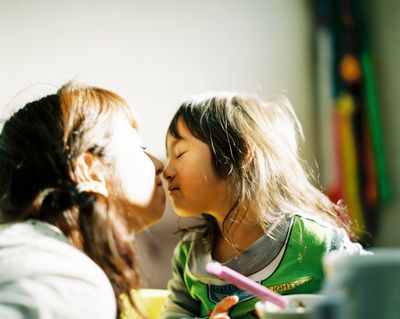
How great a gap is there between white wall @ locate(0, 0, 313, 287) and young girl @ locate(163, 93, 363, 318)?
9.3 inches

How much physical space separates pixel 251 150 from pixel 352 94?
90cm

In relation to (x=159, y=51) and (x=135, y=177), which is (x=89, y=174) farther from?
(x=159, y=51)

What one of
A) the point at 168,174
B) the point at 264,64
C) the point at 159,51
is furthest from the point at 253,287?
the point at 264,64

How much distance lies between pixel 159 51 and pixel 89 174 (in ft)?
2.80

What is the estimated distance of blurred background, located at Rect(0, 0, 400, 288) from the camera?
1.42m

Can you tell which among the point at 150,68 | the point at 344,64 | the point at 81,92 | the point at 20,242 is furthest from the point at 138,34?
the point at 20,242

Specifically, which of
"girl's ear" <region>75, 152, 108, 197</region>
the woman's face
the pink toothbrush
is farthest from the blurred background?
the pink toothbrush

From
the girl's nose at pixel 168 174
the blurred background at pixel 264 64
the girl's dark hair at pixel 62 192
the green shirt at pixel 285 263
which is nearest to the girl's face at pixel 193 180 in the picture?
the girl's nose at pixel 168 174

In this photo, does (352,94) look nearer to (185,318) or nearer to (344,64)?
(344,64)

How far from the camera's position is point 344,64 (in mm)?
1720

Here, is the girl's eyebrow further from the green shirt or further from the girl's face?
the green shirt

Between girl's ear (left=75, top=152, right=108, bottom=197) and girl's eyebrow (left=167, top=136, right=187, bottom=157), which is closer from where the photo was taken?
girl's ear (left=75, top=152, right=108, bottom=197)

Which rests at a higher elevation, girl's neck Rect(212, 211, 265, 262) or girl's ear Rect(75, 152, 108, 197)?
girl's ear Rect(75, 152, 108, 197)

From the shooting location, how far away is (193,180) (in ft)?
3.06
